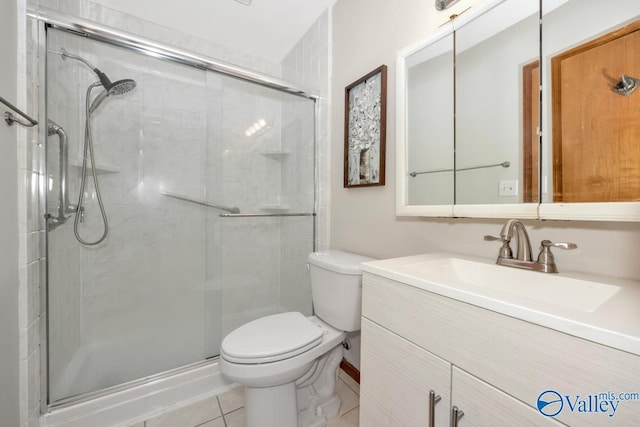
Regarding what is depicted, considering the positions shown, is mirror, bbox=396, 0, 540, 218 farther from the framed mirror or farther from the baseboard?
the baseboard

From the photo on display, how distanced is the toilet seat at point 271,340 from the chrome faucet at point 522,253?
79cm

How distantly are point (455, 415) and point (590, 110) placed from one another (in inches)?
34.9

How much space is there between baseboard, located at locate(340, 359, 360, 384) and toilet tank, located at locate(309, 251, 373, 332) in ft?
1.59

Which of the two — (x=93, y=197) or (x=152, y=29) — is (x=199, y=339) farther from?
(x=152, y=29)

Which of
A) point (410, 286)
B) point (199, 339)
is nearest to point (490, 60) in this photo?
point (410, 286)

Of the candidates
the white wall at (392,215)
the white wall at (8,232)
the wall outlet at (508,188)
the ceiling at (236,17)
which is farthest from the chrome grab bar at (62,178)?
the wall outlet at (508,188)

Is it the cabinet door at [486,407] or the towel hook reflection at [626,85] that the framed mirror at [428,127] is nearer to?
the towel hook reflection at [626,85]

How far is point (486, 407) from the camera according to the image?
545mm

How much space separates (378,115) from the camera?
4.38 ft

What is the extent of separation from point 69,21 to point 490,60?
1746mm

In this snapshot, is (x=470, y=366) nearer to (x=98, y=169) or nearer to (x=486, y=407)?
(x=486, y=407)

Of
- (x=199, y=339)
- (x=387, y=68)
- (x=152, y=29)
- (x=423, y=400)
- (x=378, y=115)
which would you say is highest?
(x=152, y=29)

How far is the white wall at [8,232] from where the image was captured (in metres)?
0.85

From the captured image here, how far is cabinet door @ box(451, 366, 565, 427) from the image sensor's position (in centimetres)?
48
